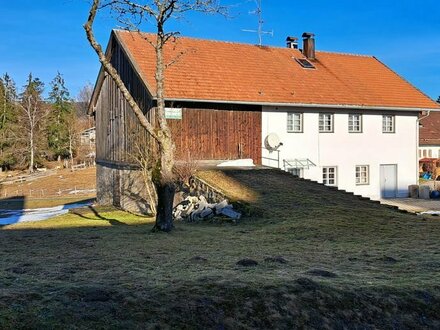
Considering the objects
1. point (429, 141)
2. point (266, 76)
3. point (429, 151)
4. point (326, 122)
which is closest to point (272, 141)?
point (266, 76)

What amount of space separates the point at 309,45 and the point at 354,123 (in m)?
6.04

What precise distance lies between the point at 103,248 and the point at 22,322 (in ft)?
16.0

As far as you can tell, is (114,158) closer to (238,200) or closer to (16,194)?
(238,200)

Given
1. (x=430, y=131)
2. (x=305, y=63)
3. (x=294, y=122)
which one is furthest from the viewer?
(x=430, y=131)

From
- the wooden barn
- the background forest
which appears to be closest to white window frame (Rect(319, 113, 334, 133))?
the wooden barn

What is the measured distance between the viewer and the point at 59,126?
228 feet

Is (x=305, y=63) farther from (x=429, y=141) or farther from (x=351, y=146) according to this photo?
(x=429, y=141)

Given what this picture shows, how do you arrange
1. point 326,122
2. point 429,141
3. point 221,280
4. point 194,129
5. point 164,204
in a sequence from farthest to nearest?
point 429,141 → point 326,122 → point 194,129 → point 164,204 → point 221,280

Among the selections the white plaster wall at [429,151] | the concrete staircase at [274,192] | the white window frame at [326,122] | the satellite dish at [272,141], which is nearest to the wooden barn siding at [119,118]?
the concrete staircase at [274,192]

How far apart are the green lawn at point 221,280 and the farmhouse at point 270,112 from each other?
11.2m

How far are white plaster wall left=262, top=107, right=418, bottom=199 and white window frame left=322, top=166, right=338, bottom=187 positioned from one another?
21 cm

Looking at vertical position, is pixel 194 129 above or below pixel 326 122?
below

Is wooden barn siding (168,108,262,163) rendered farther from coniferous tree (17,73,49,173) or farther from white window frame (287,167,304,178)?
coniferous tree (17,73,49,173)

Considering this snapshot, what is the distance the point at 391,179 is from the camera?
27.9m
